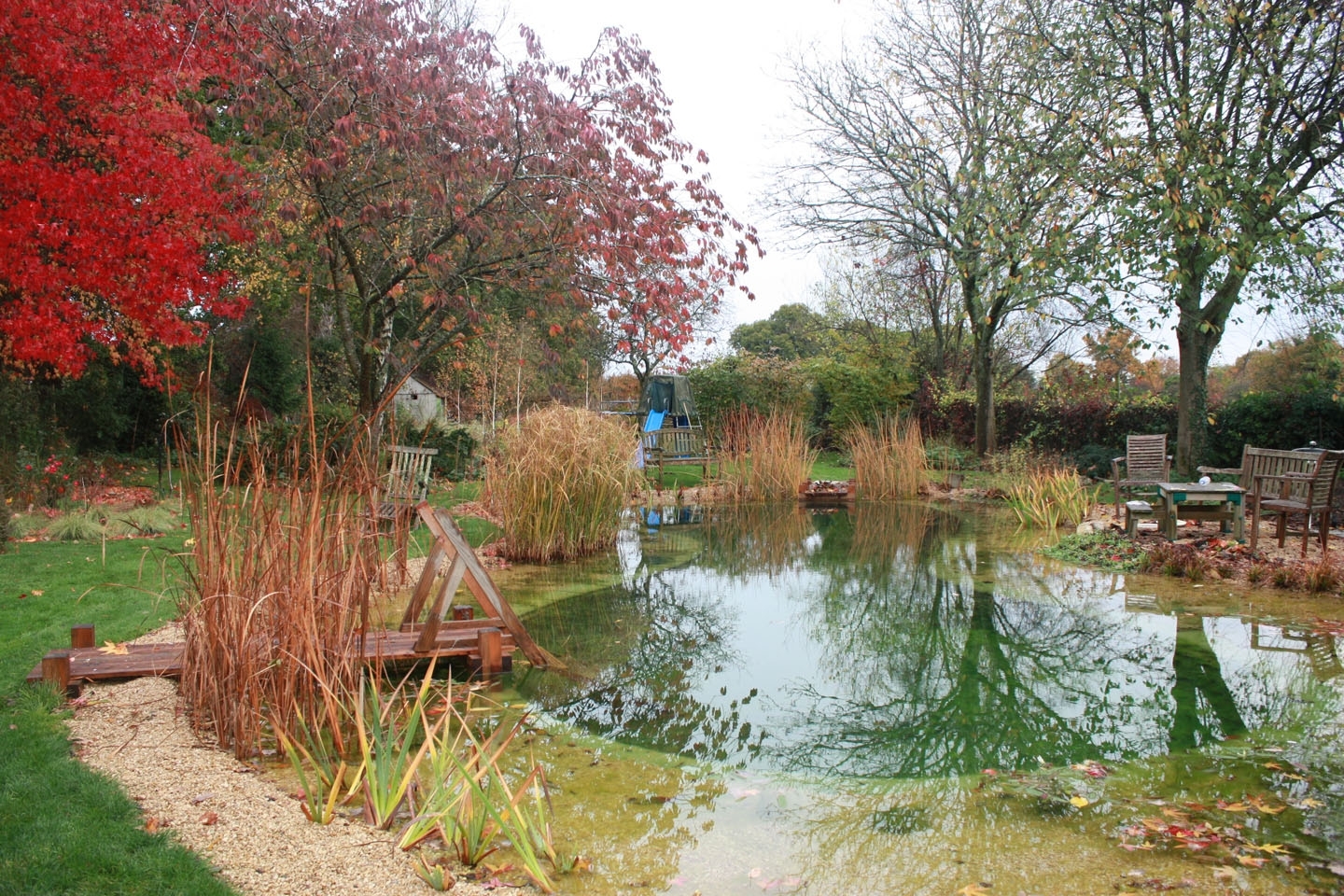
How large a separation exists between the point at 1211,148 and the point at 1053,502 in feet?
12.3

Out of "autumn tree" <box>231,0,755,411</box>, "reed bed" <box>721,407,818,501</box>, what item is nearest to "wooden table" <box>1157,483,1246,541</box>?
"autumn tree" <box>231,0,755,411</box>

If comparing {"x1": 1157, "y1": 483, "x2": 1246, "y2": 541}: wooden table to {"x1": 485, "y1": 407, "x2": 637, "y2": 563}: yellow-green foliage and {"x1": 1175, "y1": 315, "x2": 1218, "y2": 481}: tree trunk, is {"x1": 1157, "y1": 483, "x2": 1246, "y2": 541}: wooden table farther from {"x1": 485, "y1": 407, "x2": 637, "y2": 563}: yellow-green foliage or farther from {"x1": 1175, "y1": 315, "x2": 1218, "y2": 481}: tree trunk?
{"x1": 485, "y1": 407, "x2": 637, "y2": 563}: yellow-green foliage

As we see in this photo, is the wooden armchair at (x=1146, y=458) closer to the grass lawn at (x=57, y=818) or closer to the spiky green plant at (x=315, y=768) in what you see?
the spiky green plant at (x=315, y=768)

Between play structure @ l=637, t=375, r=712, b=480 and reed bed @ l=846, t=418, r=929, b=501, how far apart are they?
2105 mm

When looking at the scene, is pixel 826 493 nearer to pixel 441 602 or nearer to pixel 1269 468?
pixel 1269 468

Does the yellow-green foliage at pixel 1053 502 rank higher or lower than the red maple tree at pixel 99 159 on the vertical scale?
lower

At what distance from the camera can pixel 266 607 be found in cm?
332

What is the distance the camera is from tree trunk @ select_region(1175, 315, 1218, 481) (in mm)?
9453

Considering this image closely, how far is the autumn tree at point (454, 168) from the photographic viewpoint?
673 centimetres

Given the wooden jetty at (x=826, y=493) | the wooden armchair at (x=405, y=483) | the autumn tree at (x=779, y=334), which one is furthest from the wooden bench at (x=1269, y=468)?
the autumn tree at (x=779, y=334)

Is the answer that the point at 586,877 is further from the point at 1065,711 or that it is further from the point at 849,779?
the point at 1065,711

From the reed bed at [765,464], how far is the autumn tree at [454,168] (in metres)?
3.82

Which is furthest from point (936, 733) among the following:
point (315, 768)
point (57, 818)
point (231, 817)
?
point (57, 818)

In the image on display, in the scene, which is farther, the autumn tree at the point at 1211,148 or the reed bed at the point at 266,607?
the autumn tree at the point at 1211,148
